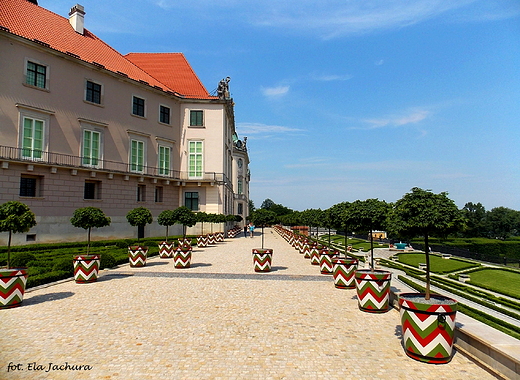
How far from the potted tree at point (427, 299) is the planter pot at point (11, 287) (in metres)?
9.73

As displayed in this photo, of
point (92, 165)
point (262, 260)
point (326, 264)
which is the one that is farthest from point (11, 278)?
point (92, 165)

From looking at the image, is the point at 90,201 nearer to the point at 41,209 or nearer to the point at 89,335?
the point at 41,209

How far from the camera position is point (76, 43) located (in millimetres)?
33406

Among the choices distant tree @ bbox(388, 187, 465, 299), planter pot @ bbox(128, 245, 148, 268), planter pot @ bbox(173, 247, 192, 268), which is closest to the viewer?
distant tree @ bbox(388, 187, 465, 299)

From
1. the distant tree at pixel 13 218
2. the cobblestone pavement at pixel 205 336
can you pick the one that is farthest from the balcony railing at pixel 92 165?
the cobblestone pavement at pixel 205 336

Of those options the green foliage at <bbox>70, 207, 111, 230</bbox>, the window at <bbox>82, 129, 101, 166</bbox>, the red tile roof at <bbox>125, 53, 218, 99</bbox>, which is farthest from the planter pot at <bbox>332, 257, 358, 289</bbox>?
the red tile roof at <bbox>125, 53, 218, 99</bbox>

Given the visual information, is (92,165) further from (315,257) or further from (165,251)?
(315,257)

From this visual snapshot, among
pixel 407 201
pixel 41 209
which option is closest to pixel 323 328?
pixel 407 201

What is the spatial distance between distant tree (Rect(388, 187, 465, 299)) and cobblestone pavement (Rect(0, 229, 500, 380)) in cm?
194

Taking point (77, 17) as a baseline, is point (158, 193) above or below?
below

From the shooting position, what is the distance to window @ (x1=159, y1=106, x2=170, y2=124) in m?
39.3

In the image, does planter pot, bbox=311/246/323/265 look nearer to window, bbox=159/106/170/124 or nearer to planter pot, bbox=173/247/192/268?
planter pot, bbox=173/247/192/268

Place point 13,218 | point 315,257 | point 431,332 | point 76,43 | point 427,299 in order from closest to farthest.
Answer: point 431,332, point 427,299, point 13,218, point 315,257, point 76,43

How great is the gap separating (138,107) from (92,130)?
6.49 m
